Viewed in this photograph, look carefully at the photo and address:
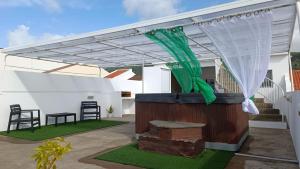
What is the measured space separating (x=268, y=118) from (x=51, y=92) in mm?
9076

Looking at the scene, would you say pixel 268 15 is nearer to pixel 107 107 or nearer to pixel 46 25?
pixel 46 25

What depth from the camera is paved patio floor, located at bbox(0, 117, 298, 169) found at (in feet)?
13.8

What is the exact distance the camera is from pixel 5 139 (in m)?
6.74

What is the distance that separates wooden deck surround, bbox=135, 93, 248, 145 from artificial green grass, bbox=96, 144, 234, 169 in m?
0.43

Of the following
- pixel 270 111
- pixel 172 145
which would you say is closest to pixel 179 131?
pixel 172 145

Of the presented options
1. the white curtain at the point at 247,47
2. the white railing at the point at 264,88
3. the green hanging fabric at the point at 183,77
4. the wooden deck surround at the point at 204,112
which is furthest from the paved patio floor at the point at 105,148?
the white railing at the point at 264,88

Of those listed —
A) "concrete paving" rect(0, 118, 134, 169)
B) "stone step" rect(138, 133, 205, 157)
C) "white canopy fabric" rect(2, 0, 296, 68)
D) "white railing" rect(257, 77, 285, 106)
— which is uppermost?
"white canopy fabric" rect(2, 0, 296, 68)

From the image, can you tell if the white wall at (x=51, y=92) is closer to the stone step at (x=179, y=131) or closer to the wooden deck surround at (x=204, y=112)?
the wooden deck surround at (x=204, y=112)

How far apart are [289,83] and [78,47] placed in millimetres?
8367

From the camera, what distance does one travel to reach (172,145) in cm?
476

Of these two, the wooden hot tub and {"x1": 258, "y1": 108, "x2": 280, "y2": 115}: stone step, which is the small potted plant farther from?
{"x1": 258, "y1": 108, "x2": 280, "y2": 115}: stone step

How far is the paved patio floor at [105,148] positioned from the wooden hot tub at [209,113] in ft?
1.60

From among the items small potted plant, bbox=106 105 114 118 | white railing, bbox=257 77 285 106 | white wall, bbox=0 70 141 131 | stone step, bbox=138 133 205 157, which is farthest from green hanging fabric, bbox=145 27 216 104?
small potted plant, bbox=106 105 114 118

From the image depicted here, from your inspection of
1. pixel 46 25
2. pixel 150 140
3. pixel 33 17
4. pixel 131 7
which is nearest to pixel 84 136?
pixel 150 140
